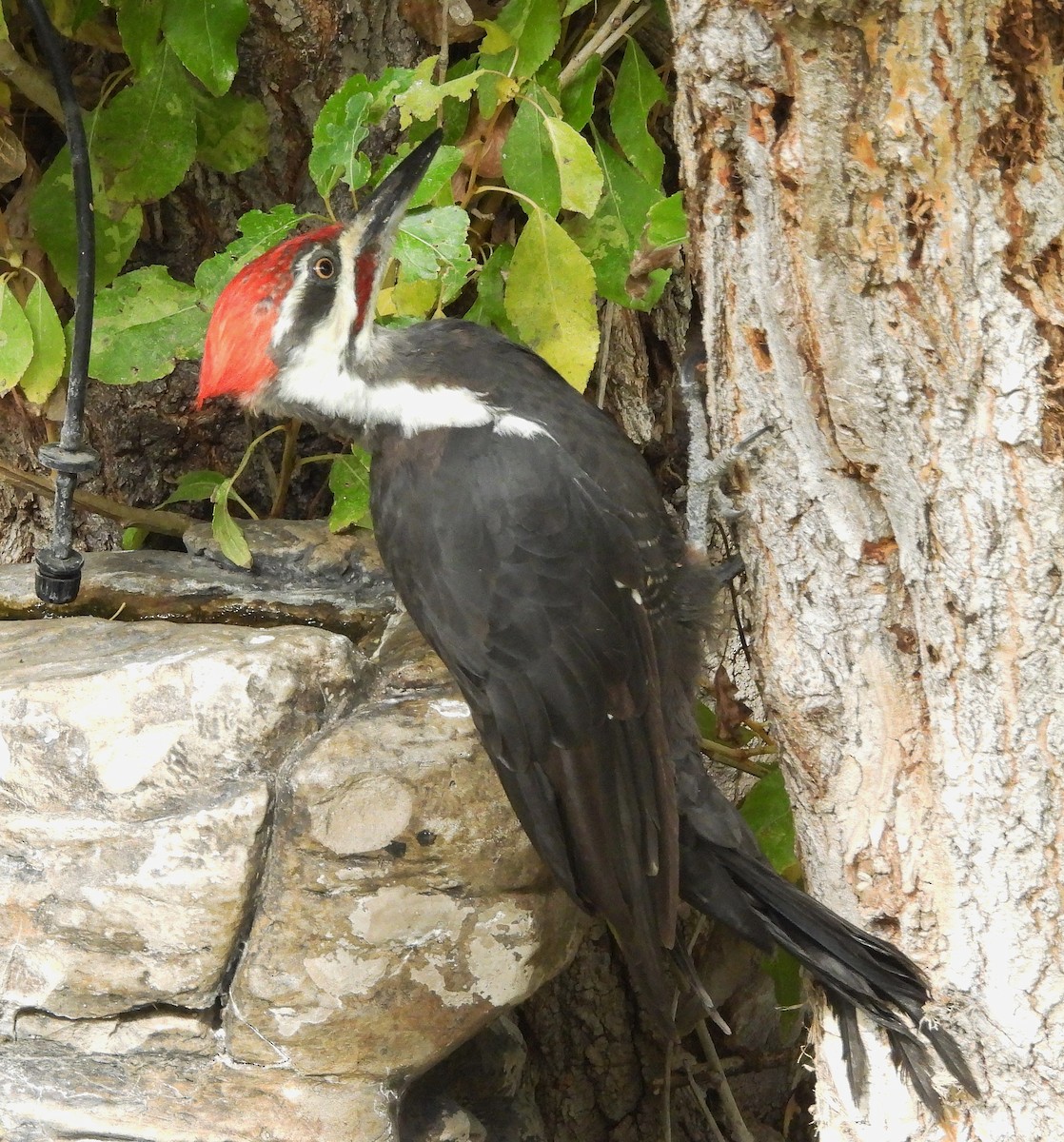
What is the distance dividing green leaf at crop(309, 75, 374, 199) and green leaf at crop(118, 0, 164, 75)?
0.40 m

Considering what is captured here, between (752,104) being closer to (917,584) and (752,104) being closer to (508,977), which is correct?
(917,584)

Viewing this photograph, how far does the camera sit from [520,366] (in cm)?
169

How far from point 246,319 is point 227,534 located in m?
0.40

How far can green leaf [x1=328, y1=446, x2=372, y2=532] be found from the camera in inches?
76.0

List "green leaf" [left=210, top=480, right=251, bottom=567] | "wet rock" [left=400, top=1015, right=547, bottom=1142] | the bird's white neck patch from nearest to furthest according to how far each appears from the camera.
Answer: the bird's white neck patch
"green leaf" [left=210, top=480, right=251, bottom=567]
"wet rock" [left=400, top=1015, right=547, bottom=1142]

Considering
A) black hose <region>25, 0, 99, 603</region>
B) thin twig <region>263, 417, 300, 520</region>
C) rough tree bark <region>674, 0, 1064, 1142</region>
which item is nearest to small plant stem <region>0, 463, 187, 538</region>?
thin twig <region>263, 417, 300, 520</region>

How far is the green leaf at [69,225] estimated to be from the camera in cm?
194

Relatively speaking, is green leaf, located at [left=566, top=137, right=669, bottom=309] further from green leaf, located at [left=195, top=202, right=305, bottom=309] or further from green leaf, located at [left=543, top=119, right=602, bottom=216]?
green leaf, located at [left=195, top=202, right=305, bottom=309]

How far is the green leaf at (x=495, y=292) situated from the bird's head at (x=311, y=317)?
253 mm

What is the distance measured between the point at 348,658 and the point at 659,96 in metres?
0.99

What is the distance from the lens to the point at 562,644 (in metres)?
1.58

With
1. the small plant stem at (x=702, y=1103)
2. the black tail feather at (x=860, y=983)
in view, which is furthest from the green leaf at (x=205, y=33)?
the small plant stem at (x=702, y=1103)

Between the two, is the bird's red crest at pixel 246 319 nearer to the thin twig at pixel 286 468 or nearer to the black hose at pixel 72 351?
the black hose at pixel 72 351

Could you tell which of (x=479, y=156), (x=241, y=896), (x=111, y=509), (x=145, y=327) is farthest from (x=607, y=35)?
(x=241, y=896)
